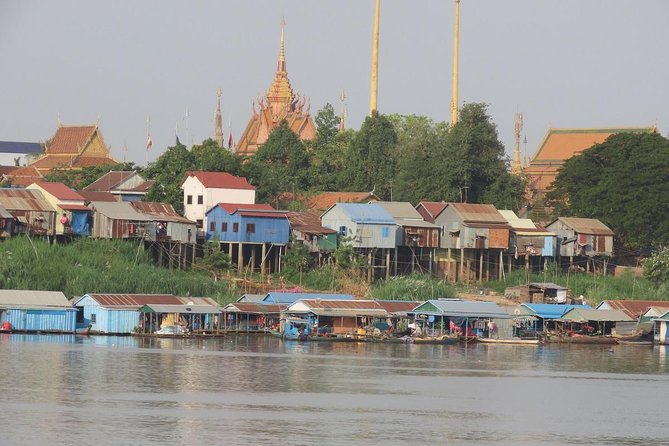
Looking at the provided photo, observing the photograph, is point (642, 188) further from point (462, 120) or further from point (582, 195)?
point (462, 120)

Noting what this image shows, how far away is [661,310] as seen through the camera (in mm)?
54844

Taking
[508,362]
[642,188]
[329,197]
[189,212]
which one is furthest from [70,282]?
[642,188]

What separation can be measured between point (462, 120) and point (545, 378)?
27263mm

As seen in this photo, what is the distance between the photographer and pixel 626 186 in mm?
66062

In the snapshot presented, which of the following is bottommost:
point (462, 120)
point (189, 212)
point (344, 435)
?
point (344, 435)

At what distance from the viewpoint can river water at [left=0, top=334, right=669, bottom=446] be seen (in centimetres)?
3106

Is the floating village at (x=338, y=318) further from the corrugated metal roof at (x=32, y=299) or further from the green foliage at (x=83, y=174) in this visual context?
the green foliage at (x=83, y=174)

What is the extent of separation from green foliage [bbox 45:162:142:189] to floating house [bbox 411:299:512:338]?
2144cm

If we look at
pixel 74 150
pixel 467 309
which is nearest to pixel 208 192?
pixel 467 309

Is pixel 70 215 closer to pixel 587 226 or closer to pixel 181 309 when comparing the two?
pixel 181 309

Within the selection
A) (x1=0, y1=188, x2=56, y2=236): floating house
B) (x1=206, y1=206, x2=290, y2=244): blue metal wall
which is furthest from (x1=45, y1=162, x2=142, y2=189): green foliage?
(x1=0, y1=188, x2=56, y2=236): floating house

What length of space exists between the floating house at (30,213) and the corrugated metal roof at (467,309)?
14248 mm

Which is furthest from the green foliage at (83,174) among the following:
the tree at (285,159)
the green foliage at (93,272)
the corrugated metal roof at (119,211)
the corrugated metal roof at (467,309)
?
the corrugated metal roof at (467,309)

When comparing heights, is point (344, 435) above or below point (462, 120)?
below
